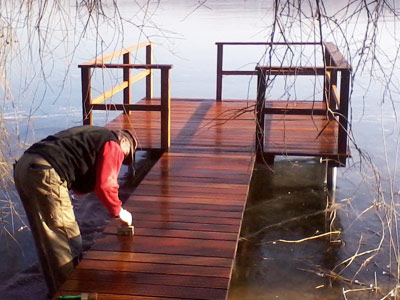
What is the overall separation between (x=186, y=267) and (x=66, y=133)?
38.0 inches

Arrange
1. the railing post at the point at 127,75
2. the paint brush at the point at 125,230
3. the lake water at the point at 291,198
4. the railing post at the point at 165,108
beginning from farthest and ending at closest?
the railing post at the point at 127,75 < the railing post at the point at 165,108 < the paint brush at the point at 125,230 < the lake water at the point at 291,198

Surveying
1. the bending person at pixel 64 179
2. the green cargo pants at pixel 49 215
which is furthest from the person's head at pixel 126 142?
the green cargo pants at pixel 49 215

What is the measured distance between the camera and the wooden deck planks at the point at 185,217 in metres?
3.12

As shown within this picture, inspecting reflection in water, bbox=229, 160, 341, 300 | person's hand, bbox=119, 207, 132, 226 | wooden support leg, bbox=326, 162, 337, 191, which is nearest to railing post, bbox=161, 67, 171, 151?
reflection in water, bbox=229, 160, 341, 300

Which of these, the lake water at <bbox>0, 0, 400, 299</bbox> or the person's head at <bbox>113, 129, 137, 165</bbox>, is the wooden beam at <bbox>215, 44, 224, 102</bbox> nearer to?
the lake water at <bbox>0, 0, 400, 299</bbox>

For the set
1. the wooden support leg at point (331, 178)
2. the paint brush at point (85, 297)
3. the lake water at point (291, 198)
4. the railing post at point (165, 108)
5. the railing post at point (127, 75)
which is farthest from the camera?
the railing post at point (127, 75)

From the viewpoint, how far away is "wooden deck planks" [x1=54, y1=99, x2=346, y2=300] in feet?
10.2

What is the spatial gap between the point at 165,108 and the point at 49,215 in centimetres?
260

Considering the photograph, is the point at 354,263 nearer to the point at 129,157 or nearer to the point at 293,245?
the point at 293,245

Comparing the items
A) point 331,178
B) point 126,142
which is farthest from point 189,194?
point 331,178

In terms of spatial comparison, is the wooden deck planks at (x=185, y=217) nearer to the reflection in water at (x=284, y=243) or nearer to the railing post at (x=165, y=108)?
the railing post at (x=165, y=108)

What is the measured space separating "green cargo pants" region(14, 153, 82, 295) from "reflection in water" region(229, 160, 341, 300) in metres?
1.23

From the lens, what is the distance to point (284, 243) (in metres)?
5.36

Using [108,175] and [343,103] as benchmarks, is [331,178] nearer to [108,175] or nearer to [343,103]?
[343,103]
